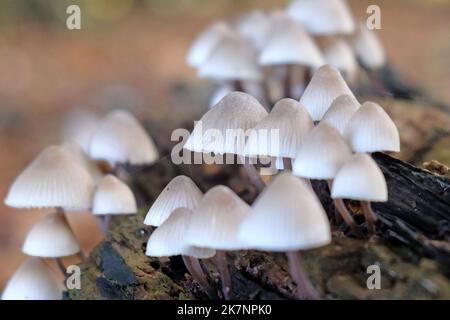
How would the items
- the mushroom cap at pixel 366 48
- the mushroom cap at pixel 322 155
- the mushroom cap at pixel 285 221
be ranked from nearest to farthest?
the mushroom cap at pixel 285 221 < the mushroom cap at pixel 322 155 < the mushroom cap at pixel 366 48

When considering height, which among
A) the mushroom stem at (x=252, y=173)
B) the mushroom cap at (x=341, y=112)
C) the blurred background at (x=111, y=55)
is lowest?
the mushroom stem at (x=252, y=173)

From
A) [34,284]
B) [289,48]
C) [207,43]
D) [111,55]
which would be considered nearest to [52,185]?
[34,284]

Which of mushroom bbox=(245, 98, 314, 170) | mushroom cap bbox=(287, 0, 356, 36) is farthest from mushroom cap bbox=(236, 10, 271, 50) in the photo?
mushroom bbox=(245, 98, 314, 170)

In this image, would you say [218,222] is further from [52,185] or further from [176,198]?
[52,185]

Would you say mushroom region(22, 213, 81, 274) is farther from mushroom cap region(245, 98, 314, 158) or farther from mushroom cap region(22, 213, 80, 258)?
mushroom cap region(245, 98, 314, 158)

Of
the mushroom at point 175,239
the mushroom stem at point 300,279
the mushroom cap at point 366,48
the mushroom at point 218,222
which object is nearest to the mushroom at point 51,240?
the mushroom at point 175,239

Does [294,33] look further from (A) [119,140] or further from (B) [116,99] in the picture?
(B) [116,99]

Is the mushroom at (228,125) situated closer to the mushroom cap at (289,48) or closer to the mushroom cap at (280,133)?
the mushroom cap at (280,133)
